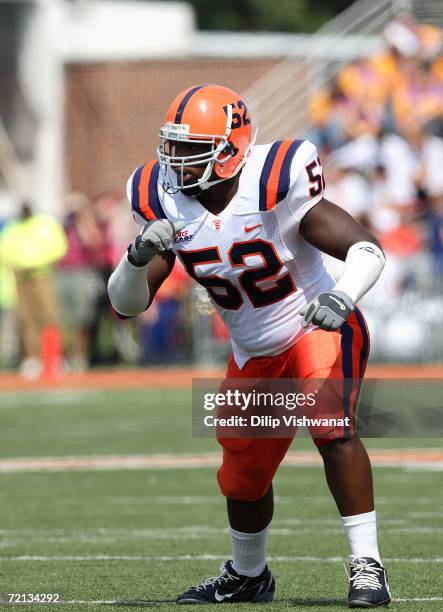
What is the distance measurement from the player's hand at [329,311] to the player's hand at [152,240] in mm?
543

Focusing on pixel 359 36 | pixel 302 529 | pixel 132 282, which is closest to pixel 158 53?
pixel 359 36

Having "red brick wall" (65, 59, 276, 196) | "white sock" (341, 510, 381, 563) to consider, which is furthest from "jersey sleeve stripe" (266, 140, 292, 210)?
"red brick wall" (65, 59, 276, 196)

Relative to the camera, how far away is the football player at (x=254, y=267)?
5043 mm

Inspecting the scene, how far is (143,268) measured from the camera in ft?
17.4

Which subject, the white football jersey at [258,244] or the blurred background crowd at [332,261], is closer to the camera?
the white football jersey at [258,244]

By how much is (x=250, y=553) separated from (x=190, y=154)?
4.58 ft

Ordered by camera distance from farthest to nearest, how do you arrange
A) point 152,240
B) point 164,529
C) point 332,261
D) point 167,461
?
point 332,261, point 167,461, point 164,529, point 152,240

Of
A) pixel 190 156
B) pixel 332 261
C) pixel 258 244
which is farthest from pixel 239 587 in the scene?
pixel 332 261

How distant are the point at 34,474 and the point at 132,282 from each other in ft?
13.5

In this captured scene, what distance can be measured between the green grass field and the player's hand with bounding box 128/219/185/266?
3.76ft

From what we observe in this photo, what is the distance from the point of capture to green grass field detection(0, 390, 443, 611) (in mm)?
5512
